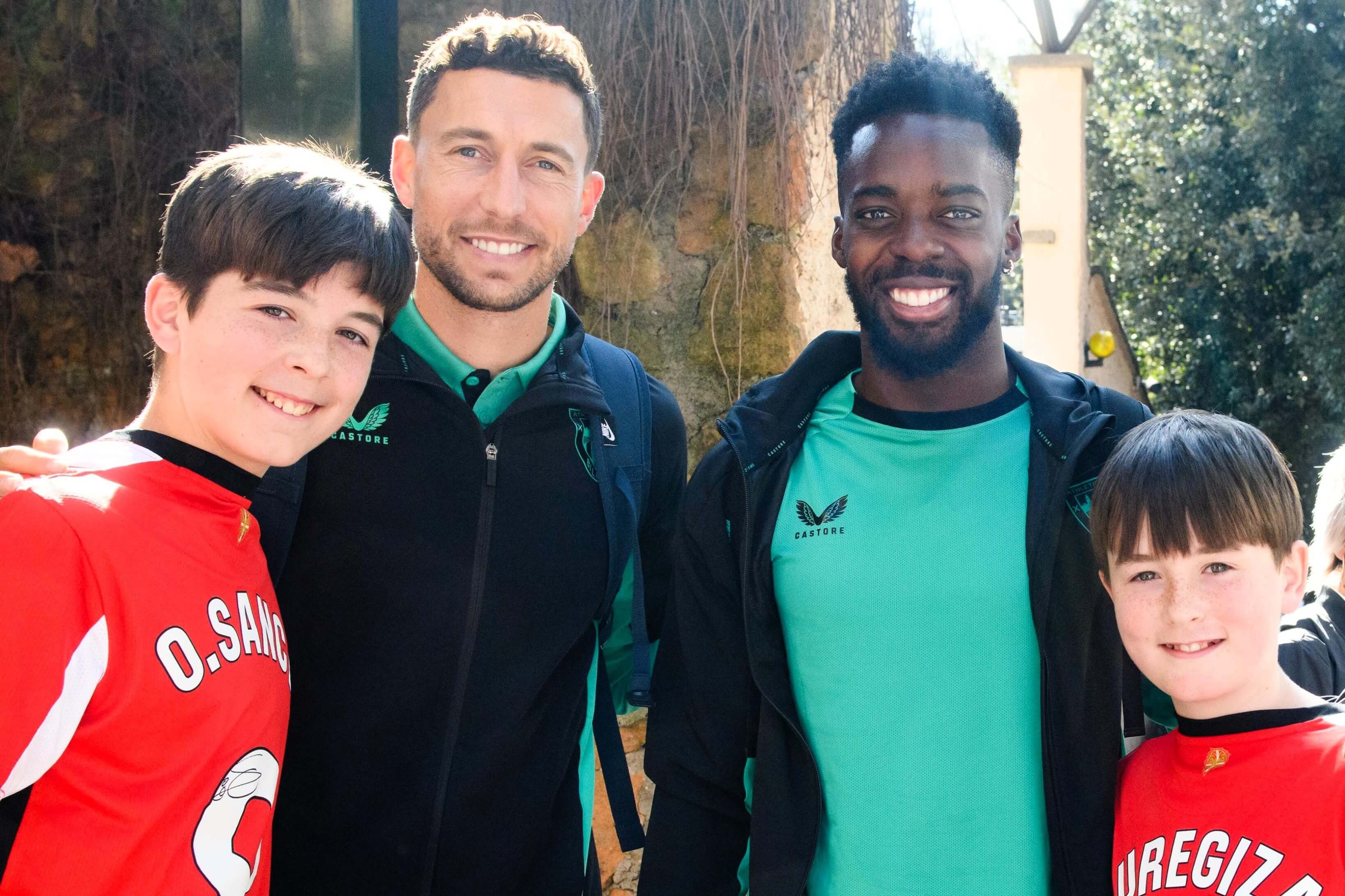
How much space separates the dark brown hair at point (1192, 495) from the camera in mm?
1606

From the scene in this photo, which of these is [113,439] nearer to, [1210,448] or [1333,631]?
[1210,448]

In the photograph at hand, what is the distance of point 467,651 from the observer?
1814mm

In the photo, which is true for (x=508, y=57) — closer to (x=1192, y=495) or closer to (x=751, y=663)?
(x=751, y=663)

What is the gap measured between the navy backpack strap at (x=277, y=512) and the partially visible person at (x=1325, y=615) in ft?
6.94

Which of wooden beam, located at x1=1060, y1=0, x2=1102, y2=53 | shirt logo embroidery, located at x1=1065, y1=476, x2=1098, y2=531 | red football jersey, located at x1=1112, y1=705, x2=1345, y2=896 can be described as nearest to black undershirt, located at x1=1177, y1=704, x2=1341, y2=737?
red football jersey, located at x1=1112, y1=705, x2=1345, y2=896

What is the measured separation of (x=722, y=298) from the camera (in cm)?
293

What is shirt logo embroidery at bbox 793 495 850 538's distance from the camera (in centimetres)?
178

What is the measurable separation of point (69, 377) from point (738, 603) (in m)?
2.56

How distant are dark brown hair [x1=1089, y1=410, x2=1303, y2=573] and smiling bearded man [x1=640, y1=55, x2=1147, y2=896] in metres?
0.08

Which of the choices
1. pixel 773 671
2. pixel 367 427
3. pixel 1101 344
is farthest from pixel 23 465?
pixel 1101 344

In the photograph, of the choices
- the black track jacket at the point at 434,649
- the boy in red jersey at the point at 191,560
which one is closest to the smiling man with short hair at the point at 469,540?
the black track jacket at the point at 434,649

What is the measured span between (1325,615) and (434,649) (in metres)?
2.10

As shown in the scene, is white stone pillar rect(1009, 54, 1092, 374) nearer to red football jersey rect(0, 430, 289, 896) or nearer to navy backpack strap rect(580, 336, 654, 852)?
navy backpack strap rect(580, 336, 654, 852)

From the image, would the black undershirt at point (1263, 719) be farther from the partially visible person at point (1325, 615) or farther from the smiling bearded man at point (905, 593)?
the partially visible person at point (1325, 615)
